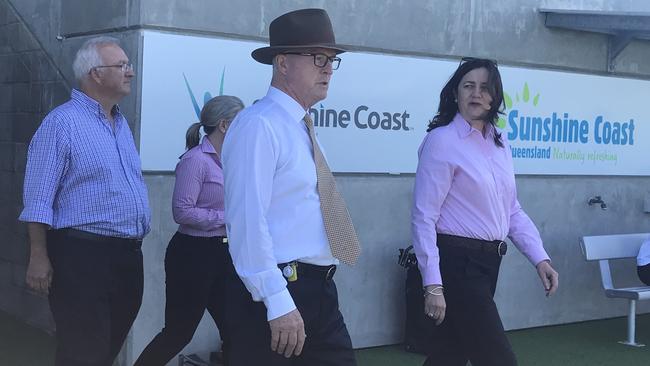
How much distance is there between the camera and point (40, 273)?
3.86m

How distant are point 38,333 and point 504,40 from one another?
426cm

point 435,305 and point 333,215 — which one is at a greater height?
point 333,215

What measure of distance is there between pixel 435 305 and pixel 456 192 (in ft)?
1.78

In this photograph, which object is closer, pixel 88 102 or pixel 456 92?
pixel 88 102

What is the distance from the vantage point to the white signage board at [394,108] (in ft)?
18.6

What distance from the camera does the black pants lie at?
4.96m

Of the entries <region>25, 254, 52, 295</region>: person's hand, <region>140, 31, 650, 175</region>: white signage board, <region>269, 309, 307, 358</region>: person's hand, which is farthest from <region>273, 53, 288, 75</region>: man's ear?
<region>140, 31, 650, 175</region>: white signage board

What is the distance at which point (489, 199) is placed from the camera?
13.7ft

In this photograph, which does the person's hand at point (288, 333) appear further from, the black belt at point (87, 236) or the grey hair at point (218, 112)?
the grey hair at point (218, 112)

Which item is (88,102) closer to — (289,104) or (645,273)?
(289,104)

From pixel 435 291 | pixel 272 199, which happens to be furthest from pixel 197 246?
pixel 272 199

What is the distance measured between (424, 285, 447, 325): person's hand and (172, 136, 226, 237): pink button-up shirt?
1.39 m

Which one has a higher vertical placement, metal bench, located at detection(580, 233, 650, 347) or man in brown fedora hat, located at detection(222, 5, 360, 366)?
man in brown fedora hat, located at detection(222, 5, 360, 366)

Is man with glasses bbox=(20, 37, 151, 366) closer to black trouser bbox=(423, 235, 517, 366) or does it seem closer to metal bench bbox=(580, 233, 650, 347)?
black trouser bbox=(423, 235, 517, 366)
